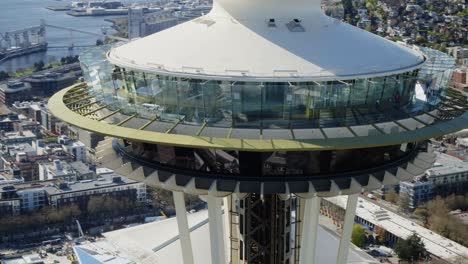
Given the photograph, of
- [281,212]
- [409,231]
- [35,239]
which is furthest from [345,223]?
[35,239]

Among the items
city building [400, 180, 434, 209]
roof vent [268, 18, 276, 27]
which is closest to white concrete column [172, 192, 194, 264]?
roof vent [268, 18, 276, 27]

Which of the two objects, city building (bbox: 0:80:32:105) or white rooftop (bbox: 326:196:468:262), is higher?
white rooftop (bbox: 326:196:468:262)

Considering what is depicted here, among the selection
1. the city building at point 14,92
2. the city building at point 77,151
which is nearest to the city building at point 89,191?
the city building at point 77,151

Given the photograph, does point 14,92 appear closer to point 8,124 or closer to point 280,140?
point 8,124

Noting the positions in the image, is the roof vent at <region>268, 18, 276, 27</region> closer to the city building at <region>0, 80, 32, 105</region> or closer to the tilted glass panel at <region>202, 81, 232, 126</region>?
the tilted glass panel at <region>202, 81, 232, 126</region>

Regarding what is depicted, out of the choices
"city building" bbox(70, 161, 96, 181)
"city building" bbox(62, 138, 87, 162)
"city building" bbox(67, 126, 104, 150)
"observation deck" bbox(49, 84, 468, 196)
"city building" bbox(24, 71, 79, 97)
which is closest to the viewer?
"observation deck" bbox(49, 84, 468, 196)
